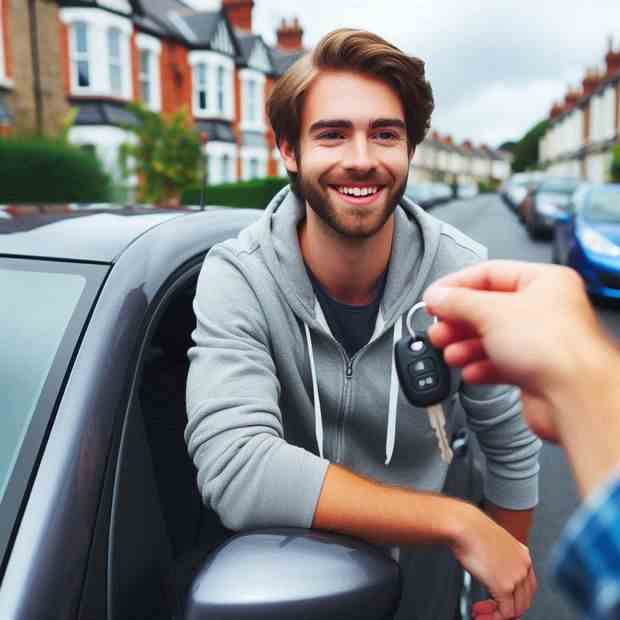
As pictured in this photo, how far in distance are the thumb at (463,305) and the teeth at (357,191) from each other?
891 millimetres

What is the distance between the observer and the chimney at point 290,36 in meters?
37.5

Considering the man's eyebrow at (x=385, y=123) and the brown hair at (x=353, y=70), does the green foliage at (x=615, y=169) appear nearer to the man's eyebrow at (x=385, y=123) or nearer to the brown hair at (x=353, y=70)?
the brown hair at (x=353, y=70)

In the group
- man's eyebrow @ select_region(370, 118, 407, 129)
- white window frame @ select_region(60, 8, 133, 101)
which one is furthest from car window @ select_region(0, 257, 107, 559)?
white window frame @ select_region(60, 8, 133, 101)

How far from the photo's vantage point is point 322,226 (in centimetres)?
189

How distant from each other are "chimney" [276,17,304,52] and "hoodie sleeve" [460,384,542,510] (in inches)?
1506

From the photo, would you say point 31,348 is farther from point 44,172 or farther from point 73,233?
point 44,172

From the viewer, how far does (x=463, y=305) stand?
884 millimetres

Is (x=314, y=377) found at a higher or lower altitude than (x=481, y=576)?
higher

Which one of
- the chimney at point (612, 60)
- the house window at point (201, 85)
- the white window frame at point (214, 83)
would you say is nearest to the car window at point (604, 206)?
the white window frame at point (214, 83)

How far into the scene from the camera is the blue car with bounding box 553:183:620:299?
8297mm

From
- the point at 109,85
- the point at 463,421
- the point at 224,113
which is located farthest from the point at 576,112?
the point at 463,421

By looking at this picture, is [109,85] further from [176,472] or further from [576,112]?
[576,112]

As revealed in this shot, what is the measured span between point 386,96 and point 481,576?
1145 millimetres

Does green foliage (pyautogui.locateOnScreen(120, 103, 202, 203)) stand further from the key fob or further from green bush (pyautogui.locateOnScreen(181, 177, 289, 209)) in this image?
the key fob
